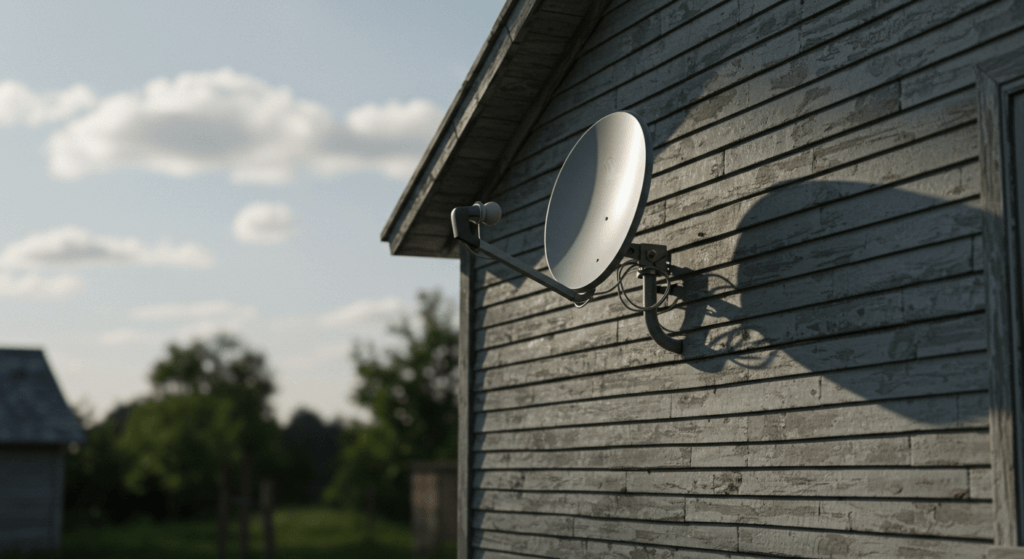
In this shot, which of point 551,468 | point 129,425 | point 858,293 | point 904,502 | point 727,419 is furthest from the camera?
point 129,425

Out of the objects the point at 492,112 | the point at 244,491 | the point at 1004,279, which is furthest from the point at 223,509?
the point at 1004,279

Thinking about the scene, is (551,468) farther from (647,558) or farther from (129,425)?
(129,425)

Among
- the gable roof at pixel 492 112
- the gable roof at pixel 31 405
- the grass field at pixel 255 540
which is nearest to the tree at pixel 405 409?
the grass field at pixel 255 540

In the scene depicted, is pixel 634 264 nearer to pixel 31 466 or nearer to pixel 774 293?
pixel 774 293

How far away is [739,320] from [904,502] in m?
1.12

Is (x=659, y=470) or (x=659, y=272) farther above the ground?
(x=659, y=272)

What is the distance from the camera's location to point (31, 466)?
19.5 meters

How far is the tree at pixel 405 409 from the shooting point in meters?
32.9

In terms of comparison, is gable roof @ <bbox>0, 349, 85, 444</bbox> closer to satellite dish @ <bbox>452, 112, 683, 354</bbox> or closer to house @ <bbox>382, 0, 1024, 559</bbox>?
house @ <bbox>382, 0, 1024, 559</bbox>

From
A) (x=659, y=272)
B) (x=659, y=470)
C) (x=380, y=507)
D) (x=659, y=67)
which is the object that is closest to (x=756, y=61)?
(x=659, y=67)

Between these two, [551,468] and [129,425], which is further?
[129,425]

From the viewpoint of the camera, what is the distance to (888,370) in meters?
3.25

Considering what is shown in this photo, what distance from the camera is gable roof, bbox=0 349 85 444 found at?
63.0 feet

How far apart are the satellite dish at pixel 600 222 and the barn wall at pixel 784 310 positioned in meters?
0.20
